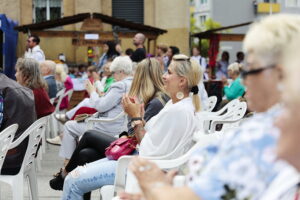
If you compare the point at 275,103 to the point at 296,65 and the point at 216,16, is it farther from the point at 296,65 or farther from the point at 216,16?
the point at 216,16

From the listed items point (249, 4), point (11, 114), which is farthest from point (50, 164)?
point (249, 4)

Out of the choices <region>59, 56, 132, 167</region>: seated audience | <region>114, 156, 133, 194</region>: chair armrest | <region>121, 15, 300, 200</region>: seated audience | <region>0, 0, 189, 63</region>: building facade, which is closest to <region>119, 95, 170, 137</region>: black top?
<region>114, 156, 133, 194</region>: chair armrest

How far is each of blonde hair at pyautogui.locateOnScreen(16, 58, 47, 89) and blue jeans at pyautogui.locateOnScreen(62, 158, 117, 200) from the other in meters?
2.25

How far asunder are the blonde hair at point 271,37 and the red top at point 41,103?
5.39m

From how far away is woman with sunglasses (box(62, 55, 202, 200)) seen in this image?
4.93 m

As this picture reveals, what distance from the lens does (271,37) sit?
7.98 feet

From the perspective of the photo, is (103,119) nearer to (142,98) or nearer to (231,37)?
(142,98)

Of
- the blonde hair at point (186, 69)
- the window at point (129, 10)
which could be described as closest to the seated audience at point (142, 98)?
the blonde hair at point (186, 69)

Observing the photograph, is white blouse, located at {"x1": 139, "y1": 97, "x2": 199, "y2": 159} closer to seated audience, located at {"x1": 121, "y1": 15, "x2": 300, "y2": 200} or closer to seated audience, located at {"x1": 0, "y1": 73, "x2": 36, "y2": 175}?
seated audience, located at {"x1": 0, "y1": 73, "x2": 36, "y2": 175}

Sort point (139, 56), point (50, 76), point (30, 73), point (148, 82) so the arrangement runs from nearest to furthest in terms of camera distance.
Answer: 1. point (148, 82)
2. point (30, 73)
3. point (50, 76)
4. point (139, 56)

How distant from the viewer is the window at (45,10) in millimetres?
25078

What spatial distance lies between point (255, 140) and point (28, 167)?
4.27 metres

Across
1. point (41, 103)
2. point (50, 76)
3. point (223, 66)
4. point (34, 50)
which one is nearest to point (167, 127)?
point (41, 103)

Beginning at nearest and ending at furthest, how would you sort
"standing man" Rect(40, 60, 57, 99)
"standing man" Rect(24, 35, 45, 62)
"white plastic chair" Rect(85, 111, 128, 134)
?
"white plastic chair" Rect(85, 111, 128, 134) → "standing man" Rect(40, 60, 57, 99) → "standing man" Rect(24, 35, 45, 62)
